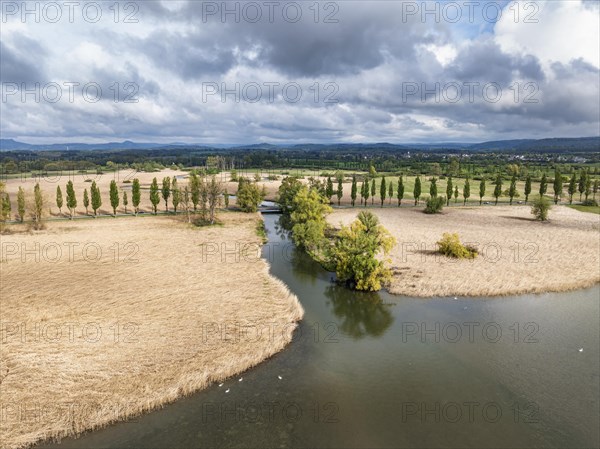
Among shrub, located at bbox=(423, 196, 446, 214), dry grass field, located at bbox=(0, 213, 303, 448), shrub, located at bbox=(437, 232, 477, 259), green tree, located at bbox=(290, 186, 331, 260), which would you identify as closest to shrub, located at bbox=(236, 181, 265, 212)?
green tree, located at bbox=(290, 186, 331, 260)

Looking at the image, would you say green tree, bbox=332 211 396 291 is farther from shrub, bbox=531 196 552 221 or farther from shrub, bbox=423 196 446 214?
shrub, bbox=531 196 552 221

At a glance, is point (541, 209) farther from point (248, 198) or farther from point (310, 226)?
point (248, 198)

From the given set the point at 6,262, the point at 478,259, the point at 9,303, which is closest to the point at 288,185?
the point at 478,259

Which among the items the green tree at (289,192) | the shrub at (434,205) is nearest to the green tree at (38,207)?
the green tree at (289,192)

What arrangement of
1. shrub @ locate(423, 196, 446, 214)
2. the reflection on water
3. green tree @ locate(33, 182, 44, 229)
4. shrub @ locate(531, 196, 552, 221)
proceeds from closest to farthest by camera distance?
the reflection on water → green tree @ locate(33, 182, 44, 229) → shrub @ locate(531, 196, 552, 221) → shrub @ locate(423, 196, 446, 214)

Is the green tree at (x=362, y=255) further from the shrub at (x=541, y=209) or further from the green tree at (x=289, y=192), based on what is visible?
the shrub at (x=541, y=209)

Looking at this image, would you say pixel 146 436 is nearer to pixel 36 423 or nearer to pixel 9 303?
pixel 36 423
